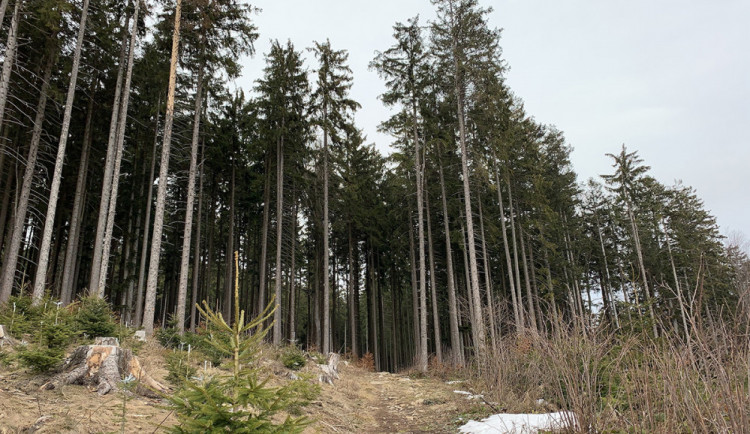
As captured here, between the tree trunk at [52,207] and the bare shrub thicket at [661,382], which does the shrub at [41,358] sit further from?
the bare shrub thicket at [661,382]

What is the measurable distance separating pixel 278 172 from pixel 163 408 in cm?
1668

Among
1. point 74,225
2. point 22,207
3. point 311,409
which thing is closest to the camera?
point 311,409

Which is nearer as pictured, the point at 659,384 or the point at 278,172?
the point at 659,384

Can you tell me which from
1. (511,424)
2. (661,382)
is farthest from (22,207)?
(661,382)

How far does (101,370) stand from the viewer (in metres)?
4.95

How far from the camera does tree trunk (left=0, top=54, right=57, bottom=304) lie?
1042 cm

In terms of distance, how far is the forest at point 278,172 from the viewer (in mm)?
12398

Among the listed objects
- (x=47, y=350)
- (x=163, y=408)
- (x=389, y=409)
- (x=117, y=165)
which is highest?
(x=117, y=165)

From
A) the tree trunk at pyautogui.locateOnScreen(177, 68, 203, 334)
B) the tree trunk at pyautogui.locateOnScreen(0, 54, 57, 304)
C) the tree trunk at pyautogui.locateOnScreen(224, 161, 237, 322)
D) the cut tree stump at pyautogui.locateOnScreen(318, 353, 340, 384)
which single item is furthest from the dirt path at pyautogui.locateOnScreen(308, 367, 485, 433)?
the tree trunk at pyautogui.locateOnScreen(224, 161, 237, 322)

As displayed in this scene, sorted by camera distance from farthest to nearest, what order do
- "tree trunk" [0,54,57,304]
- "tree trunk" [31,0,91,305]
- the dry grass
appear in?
"tree trunk" [0,54,57,304], "tree trunk" [31,0,91,305], the dry grass

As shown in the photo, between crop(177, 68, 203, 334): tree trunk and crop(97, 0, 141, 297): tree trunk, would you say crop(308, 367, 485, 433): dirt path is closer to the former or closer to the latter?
crop(177, 68, 203, 334): tree trunk

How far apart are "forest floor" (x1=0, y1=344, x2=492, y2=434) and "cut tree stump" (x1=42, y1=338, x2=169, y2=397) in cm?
14

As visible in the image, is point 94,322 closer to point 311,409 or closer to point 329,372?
point 311,409

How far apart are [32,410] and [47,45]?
1407 centimetres
